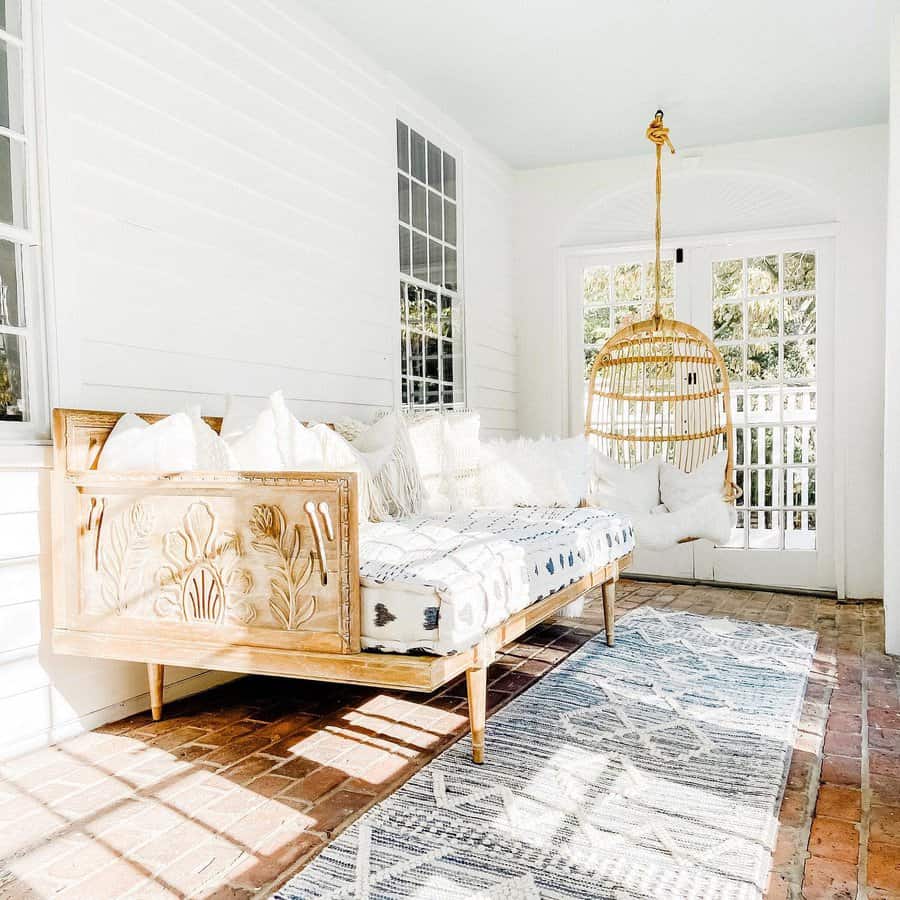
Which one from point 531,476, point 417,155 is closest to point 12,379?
point 531,476

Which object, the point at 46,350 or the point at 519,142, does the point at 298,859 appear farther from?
the point at 519,142

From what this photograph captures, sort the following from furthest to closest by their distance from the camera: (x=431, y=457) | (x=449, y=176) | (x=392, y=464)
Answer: (x=449, y=176) < (x=431, y=457) < (x=392, y=464)

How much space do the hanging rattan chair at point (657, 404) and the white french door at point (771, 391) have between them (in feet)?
0.65

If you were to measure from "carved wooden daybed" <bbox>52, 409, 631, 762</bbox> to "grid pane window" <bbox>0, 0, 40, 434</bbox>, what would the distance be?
0.56 feet

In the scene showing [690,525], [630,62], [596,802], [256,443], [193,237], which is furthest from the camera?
[690,525]

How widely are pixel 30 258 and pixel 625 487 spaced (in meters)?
3.13

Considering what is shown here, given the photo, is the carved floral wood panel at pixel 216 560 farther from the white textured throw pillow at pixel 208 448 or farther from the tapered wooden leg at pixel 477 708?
the tapered wooden leg at pixel 477 708

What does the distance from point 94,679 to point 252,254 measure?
164 centimetres

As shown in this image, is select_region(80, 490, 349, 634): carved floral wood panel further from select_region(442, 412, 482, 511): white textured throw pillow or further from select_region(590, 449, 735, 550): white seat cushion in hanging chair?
select_region(590, 449, 735, 550): white seat cushion in hanging chair

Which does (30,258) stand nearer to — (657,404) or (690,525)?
(690,525)

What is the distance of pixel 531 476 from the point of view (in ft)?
12.6

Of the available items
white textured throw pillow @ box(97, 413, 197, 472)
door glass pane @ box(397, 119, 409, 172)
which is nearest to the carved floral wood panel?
white textured throw pillow @ box(97, 413, 197, 472)

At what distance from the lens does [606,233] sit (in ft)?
18.5

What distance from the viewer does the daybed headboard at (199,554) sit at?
2109mm
